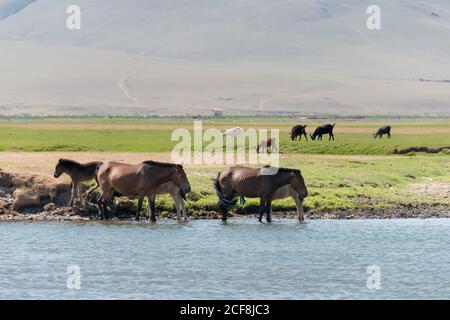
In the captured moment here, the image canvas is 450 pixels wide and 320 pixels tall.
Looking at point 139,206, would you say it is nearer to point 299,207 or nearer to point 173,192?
point 173,192

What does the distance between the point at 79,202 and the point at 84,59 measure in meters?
146

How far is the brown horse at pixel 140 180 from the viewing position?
2225 centimetres

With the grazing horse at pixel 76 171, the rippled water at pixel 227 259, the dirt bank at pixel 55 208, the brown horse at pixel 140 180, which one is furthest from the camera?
the grazing horse at pixel 76 171

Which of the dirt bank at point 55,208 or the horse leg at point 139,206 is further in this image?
the dirt bank at point 55,208

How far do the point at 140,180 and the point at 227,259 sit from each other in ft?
15.2

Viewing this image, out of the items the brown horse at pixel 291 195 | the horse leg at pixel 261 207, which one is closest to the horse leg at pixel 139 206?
the horse leg at pixel 261 207

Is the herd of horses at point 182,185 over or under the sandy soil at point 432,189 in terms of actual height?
over

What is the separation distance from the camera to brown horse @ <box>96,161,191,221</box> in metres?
22.2

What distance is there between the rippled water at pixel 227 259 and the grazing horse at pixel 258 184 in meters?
0.50

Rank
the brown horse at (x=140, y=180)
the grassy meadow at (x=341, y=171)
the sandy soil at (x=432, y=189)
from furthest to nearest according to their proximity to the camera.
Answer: the sandy soil at (x=432, y=189) → the grassy meadow at (x=341, y=171) → the brown horse at (x=140, y=180)

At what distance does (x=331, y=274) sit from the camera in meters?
16.9

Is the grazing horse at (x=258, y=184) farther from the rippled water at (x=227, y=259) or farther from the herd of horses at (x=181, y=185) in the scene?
the rippled water at (x=227, y=259)

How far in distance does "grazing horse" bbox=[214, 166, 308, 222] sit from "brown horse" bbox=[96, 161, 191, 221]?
832mm
